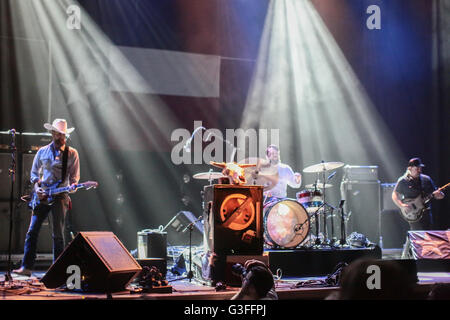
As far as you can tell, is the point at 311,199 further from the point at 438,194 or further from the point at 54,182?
the point at 54,182

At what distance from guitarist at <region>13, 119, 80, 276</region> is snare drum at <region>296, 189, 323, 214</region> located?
352cm

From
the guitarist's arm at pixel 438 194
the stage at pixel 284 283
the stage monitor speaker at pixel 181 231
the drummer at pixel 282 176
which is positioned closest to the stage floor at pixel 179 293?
the stage at pixel 284 283

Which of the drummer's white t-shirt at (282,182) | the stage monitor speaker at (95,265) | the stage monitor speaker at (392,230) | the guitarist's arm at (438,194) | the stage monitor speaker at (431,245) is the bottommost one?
the stage monitor speaker at (392,230)

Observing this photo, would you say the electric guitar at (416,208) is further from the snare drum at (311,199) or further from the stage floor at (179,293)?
the stage floor at (179,293)

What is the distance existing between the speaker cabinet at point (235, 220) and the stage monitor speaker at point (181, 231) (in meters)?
3.34

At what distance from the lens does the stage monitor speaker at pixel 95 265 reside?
4914 millimetres

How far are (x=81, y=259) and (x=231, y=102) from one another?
6227mm

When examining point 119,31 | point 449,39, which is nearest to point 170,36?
point 119,31

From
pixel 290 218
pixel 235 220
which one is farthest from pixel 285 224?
pixel 235 220

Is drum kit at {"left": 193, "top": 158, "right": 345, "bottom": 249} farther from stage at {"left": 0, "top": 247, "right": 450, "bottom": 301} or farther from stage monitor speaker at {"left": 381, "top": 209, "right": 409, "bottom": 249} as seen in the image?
stage monitor speaker at {"left": 381, "top": 209, "right": 409, "bottom": 249}

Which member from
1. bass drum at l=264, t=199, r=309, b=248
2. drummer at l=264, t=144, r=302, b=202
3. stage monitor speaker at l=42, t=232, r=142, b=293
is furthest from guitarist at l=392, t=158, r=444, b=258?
stage monitor speaker at l=42, t=232, r=142, b=293

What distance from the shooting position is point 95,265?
496 cm
